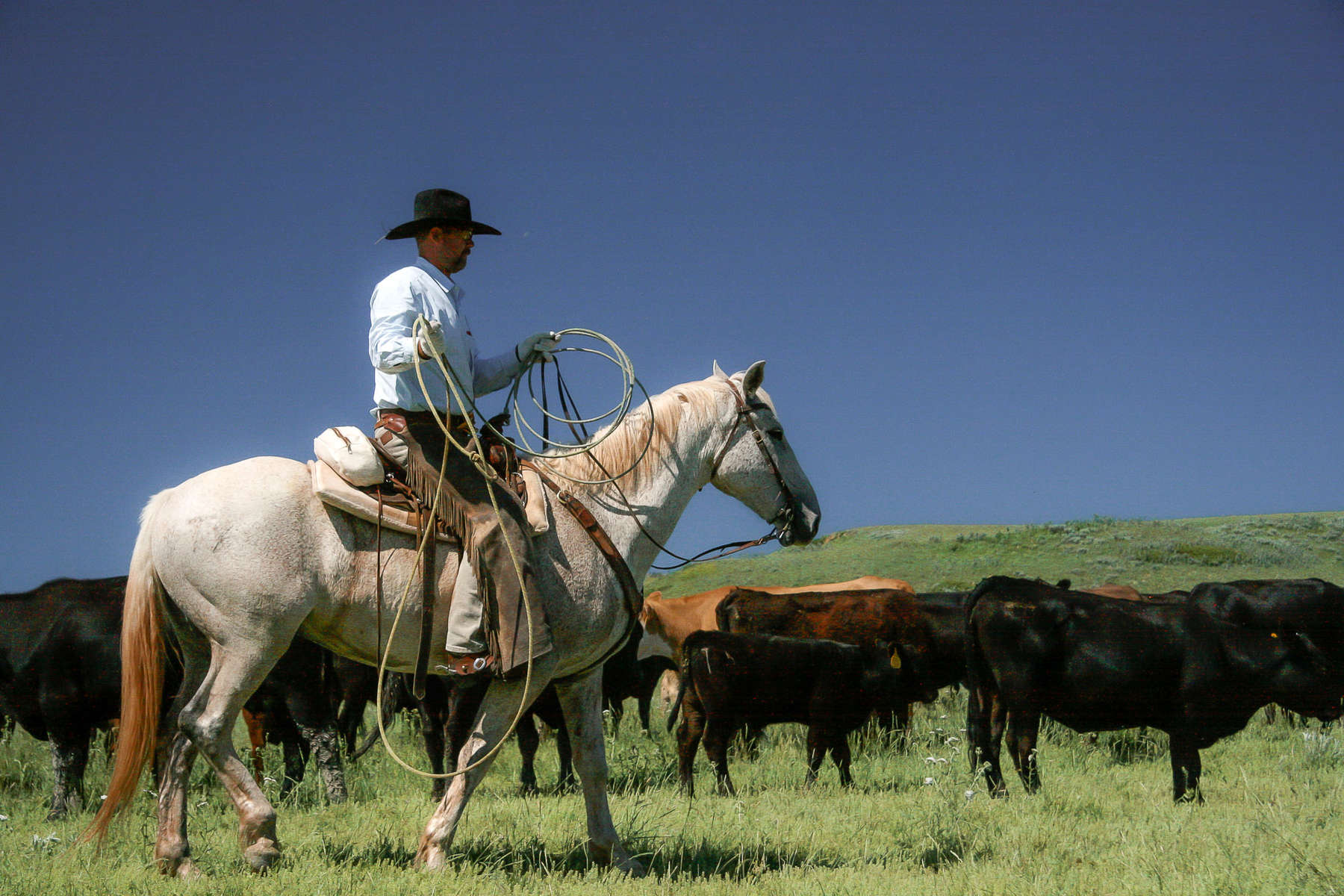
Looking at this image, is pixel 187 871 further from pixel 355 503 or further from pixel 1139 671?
pixel 1139 671

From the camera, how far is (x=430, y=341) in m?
4.69

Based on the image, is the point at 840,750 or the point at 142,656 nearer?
the point at 142,656

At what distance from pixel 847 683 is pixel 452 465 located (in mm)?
5792

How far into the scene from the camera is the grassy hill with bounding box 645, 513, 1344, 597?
2872 centimetres

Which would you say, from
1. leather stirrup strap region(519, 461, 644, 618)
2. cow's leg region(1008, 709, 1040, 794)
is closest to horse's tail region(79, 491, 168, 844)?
leather stirrup strap region(519, 461, 644, 618)

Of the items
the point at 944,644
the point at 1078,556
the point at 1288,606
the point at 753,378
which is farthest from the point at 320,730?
the point at 1078,556

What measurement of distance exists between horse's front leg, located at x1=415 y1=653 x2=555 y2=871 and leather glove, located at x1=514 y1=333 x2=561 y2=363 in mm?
1585

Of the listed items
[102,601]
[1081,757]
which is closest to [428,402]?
[102,601]

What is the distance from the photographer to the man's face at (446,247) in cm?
516

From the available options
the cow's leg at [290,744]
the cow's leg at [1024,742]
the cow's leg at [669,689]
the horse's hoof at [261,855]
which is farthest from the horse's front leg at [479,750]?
the cow's leg at [669,689]

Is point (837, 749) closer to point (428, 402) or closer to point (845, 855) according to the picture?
point (845, 855)

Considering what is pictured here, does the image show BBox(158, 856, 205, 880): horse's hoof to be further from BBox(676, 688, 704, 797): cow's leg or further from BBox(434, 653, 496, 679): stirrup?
BBox(676, 688, 704, 797): cow's leg

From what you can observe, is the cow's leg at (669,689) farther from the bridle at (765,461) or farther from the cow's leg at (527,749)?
the bridle at (765,461)

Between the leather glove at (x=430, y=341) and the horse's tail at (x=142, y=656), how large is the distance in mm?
1493
